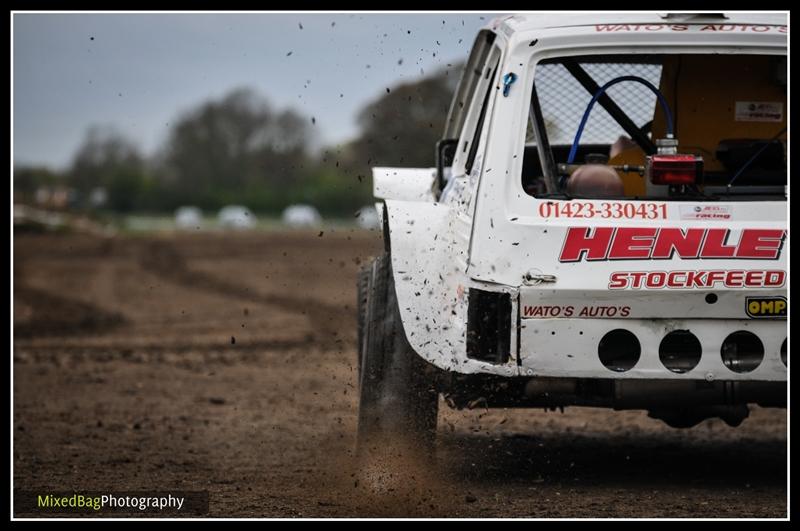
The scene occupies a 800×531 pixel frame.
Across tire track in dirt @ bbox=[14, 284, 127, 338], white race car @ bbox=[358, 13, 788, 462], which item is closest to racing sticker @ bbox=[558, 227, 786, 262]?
white race car @ bbox=[358, 13, 788, 462]

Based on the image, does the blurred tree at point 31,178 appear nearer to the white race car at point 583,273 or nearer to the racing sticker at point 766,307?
the white race car at point 583,273

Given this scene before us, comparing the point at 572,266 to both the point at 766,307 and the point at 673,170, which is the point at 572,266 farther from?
the point at 766,307

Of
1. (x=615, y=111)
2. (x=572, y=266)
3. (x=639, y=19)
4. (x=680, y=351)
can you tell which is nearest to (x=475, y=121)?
(x=615, y=111)

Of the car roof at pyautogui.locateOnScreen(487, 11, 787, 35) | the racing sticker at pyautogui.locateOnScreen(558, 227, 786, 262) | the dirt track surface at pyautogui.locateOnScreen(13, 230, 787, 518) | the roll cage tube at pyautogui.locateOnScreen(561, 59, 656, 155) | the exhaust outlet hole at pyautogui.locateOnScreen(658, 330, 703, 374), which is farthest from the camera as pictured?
the roll cage tube at pyautogui.locateOnScreen(561, 59, 656, 155)

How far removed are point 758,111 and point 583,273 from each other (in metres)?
1.57

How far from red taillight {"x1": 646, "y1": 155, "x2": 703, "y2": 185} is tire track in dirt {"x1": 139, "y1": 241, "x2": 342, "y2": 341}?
6.58 meters

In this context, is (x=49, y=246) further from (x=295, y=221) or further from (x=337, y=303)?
(x=295, y=221)

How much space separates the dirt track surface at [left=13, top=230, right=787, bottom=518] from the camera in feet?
19.6

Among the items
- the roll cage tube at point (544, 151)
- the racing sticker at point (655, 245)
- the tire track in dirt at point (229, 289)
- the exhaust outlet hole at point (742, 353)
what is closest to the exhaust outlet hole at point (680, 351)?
the exhaust outlet hole at point (742, 353)

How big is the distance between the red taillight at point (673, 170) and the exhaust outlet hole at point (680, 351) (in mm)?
619

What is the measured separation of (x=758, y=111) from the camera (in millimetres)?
6527

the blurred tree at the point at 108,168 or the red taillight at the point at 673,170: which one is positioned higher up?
the blurred tree at the point at 108,168

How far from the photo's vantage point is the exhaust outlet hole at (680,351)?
18.5 ft

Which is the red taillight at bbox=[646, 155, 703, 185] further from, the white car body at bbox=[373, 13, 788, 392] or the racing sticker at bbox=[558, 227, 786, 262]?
the racing sticker at bbox=[558, 227, 786, 262]
